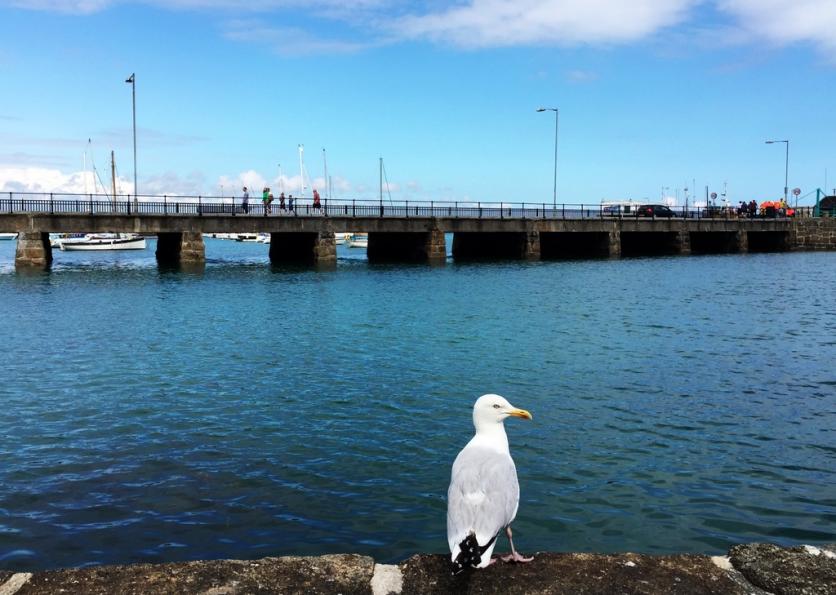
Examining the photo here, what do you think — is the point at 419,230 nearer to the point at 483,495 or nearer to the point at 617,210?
the point at 617,210

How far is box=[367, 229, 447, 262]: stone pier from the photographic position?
65.8 m

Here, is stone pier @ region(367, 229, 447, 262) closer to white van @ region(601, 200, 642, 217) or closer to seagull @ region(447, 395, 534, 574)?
white van @ region(601, 200, 642, 217)

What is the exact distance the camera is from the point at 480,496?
552cm

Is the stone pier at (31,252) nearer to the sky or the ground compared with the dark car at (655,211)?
nearer to the ground

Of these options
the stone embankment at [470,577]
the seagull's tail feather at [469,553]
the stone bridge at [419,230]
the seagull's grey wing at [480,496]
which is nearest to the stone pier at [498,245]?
the stone bridge at [419,230]

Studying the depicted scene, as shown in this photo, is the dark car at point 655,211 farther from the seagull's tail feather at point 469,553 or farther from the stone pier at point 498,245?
the seagull's tail feather at point 469,553

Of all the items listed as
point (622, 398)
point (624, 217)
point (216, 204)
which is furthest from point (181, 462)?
point (624, 217)

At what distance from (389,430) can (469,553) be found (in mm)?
7828

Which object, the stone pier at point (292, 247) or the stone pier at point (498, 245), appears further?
the stone pier at point (498, 245)

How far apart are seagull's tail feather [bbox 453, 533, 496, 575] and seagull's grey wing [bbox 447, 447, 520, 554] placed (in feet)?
0.14

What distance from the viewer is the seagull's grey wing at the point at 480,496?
17.3 feet

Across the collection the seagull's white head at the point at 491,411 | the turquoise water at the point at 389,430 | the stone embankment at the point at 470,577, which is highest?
the seagull's white head at the point at 491,411

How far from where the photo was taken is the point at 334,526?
8742mm

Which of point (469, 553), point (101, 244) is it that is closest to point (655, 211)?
point (101, 244)
